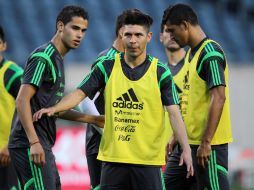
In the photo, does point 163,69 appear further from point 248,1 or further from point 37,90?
point 248,1

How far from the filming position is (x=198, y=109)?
24.5 ft

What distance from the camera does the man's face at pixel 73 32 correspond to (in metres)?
7.39

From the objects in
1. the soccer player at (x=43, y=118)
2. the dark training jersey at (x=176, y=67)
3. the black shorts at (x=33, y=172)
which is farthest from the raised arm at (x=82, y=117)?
the dark training jersey at (x=176, y=67)

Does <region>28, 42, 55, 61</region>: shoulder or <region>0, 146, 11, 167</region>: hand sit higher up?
<region>28, 42, 55, 61</region>: shoulder

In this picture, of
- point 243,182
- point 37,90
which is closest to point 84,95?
point 37,90

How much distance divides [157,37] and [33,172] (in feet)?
36.8

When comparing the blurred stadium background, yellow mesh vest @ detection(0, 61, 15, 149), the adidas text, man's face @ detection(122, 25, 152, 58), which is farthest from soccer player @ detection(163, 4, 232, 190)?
the blurred stadium background

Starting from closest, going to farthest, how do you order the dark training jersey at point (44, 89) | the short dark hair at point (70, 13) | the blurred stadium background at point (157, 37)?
the dark training jersey at point (44, 89) → the short dark hair at point (70, 13) → the blurred stadium background at point (157, 37)

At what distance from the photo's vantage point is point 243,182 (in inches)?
603

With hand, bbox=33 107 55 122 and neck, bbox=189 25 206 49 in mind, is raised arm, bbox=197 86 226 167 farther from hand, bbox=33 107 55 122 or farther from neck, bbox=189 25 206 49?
hand, bbox=33 107 55 122

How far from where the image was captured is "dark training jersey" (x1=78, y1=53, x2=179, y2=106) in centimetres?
680

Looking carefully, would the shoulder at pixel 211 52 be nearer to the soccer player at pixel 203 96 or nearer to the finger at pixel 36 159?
Result: the soccer player at pixel 203 96

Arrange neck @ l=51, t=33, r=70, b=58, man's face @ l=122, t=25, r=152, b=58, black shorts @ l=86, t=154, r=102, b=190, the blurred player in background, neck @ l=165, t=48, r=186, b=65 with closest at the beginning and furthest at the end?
1. man's face @ l=122, t=25, r=152, b=58
2. neck @ l=51, t=33, r=70, b=58
3. the blurred player in background
4. black shorts @ l=86, t=154, r=102, b=190
5. neck @ l=165, t=48, r=186, b=65

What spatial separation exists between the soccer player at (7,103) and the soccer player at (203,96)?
182 centimetres
